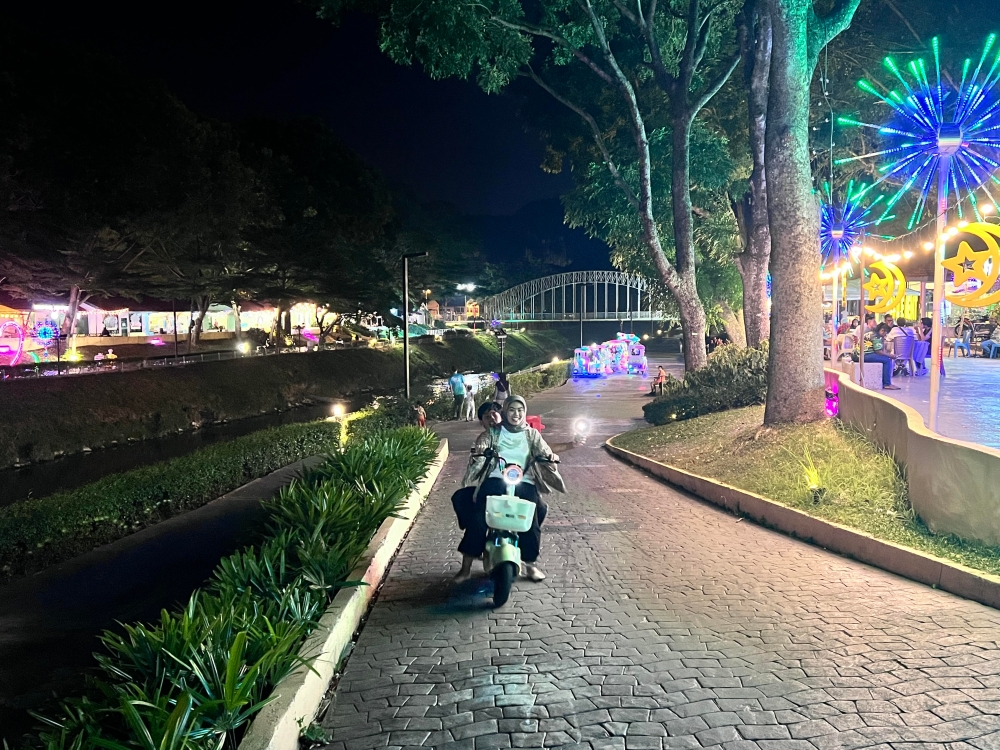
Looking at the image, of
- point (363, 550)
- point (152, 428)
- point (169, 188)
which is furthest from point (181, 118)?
point (363, 550)

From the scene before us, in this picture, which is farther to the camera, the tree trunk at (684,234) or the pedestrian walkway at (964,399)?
the tree trunk at (684,234)

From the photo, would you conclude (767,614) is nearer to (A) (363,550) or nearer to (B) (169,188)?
(A) (363,550)

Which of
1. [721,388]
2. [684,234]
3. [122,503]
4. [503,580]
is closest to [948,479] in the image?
[503,580]

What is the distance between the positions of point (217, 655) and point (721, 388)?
14.8m

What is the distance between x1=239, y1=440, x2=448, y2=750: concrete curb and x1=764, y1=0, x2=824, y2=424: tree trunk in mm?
6694

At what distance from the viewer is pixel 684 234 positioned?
19.5 meters

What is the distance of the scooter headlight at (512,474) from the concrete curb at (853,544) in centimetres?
329

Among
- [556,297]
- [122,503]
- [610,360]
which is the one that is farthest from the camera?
[556,297]

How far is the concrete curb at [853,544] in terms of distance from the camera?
19.7 feet

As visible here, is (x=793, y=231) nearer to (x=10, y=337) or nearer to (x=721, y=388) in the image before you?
(x=721, y=388)

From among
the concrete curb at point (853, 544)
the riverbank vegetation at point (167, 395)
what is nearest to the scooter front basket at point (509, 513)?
the concrete curb at point (853, 544)

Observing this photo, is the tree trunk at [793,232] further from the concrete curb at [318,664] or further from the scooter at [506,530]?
the concrete curb at [318,664]

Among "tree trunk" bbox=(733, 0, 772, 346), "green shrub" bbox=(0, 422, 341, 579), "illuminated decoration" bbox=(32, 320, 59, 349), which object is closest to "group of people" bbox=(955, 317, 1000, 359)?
"tree trunk" bbox=(733, 0, 772, 346)

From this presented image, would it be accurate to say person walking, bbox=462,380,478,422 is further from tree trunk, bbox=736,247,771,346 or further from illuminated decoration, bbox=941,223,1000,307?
illuminated decoration, bbox=941,223,1000,307
